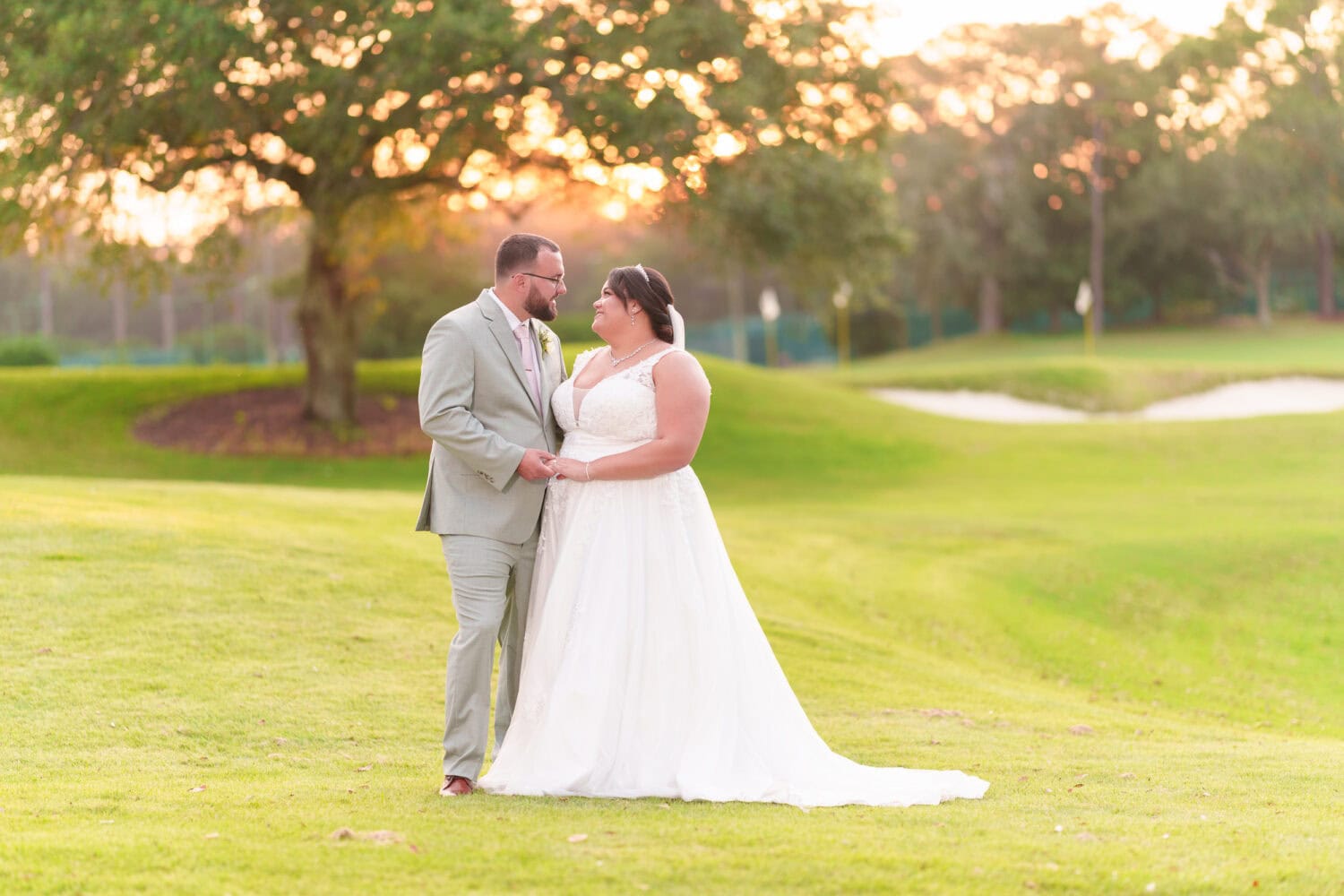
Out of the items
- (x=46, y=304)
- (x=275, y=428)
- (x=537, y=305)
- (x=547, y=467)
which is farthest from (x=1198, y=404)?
(x=46, y=304)

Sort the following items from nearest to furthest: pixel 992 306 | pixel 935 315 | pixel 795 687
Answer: pixel 795 687, pixel 992 306, pixel 935 315

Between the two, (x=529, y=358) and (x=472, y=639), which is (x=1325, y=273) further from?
(x=472, y=639)

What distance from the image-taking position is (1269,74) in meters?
59.2

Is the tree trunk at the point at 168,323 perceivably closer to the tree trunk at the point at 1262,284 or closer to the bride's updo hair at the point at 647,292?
the tree trunk at the point at 1262,284

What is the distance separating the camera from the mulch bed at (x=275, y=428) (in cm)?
2634

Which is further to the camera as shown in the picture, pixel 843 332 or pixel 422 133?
pixel 843 332

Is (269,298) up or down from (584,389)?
up

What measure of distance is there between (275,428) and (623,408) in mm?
22228

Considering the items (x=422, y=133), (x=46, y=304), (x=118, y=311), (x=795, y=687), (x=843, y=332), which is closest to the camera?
(x=795, y=687)

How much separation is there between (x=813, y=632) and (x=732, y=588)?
19.5 feet

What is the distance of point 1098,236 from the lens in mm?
58281

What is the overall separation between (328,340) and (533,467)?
2195 centimetres

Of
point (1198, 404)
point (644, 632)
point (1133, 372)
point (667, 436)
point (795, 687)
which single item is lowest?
point (795, 687)

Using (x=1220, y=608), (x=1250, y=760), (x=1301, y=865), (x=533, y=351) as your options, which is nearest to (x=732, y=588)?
(x=533, y=351)
